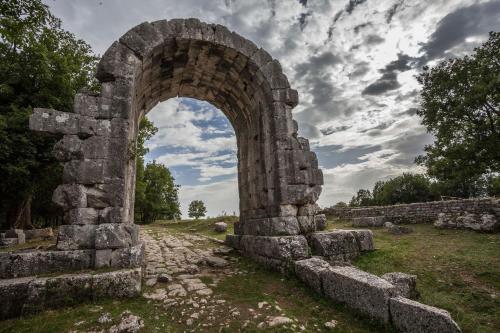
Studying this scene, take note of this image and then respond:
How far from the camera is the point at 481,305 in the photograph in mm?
3742

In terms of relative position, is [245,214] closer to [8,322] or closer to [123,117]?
[123,117]

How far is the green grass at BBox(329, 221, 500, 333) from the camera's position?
3.52 metres

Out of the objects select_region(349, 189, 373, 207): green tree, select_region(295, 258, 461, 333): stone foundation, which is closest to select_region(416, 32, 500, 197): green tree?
select_region(295, 258, 461, 333): stone foundation

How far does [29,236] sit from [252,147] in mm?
14681

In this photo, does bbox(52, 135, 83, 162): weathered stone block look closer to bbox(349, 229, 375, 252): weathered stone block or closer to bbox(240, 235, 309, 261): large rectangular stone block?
bbox(240, 235, 309, 261): large rectangular stone block

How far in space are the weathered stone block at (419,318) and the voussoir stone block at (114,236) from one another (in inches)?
163

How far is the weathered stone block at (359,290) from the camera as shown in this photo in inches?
122

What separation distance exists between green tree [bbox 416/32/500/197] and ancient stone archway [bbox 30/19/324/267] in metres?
15.7

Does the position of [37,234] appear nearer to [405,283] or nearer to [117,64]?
[117,64]

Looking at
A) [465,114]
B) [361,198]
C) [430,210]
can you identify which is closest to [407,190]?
[361,198]

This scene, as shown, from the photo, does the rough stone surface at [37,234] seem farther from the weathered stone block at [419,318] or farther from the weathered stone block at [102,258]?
the weathered stone block at [419,318]

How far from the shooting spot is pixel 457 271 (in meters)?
5.20

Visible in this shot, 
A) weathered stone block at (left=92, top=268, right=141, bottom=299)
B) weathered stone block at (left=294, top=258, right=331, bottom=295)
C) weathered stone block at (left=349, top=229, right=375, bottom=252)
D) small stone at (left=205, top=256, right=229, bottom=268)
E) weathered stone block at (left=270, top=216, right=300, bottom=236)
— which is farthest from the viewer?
small stone at (left=205, top=256, right=229, bottom=268)

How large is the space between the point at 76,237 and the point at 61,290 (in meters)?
0.98
